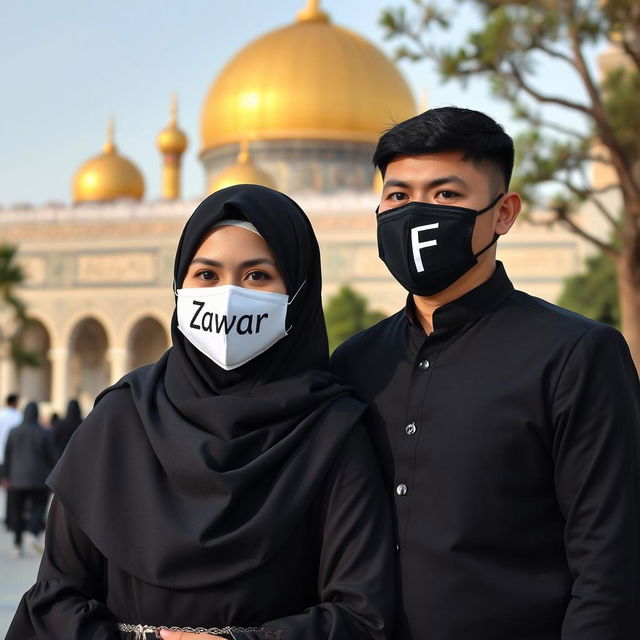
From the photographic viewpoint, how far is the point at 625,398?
1563 millimetres

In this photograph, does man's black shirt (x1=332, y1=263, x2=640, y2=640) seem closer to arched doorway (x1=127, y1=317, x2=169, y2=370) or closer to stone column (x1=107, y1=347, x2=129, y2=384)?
stone column (x1=107, y1=347, x2=129, y2=384)

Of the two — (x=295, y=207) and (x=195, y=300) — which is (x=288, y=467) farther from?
(x=295, y=207)

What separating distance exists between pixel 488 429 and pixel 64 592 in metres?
0.66

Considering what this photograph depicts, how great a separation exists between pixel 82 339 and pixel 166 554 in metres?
26.0

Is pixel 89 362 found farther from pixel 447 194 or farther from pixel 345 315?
pixel 447 194

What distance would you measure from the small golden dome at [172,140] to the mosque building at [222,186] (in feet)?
0.12

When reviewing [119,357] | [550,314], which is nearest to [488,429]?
[550,314]

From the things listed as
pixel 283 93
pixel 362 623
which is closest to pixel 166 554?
pixel 362 623

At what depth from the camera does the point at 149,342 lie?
27109 millimetres

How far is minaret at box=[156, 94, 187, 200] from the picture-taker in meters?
27.8

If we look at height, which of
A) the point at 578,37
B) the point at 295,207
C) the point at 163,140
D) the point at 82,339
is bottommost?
the point at 82,339

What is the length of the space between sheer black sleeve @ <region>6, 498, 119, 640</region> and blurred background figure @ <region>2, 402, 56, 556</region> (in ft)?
17.6

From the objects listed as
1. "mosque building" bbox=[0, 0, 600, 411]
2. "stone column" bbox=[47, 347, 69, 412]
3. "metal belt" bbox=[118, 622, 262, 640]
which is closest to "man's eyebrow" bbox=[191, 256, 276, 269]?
"metal belt" bbox=[118, 622, 262, 640]

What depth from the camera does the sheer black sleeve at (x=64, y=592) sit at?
163 centimetres
